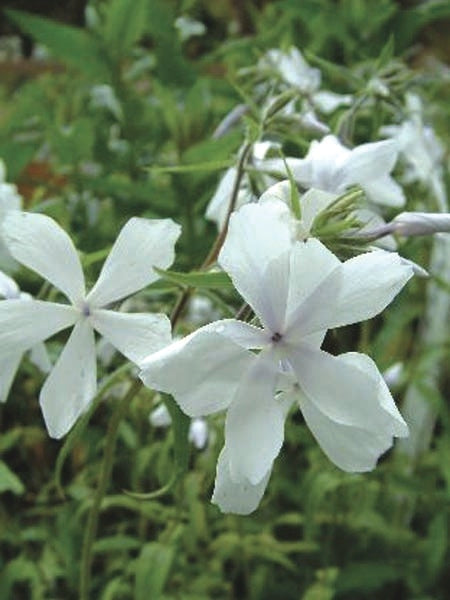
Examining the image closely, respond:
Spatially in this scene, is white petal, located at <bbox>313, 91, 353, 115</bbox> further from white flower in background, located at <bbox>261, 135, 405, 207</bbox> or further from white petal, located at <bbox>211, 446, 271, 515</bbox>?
white petal, located at <bbox>211, 446, 271, 515</bbox>

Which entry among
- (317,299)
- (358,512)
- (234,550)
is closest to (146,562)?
(234,550)

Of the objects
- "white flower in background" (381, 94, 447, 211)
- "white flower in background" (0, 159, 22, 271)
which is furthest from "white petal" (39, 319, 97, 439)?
"white flower in background" (381, 94, 447, 211)

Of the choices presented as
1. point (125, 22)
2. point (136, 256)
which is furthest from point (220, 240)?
point (125, 22)

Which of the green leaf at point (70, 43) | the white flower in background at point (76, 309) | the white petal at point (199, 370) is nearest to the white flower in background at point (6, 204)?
the white flower in background at point (76, 309)

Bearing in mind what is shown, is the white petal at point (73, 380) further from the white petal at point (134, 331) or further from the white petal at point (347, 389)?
the white petal at point (347, 389)

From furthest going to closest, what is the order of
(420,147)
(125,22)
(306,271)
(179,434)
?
(125,22) → (420,147) → (179,434) → (306,271)

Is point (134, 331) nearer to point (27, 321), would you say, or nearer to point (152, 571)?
point (27, 321)
